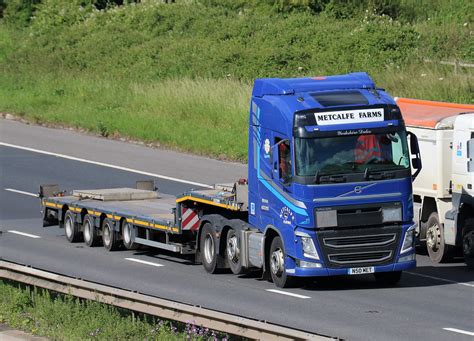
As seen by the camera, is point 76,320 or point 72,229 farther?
point 72,229

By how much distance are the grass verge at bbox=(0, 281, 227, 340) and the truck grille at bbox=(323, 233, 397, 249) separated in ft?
15.8

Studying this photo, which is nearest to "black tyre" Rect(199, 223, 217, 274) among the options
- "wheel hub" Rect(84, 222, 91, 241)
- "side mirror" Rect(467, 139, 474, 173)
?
"wheel hub" Rect(84, 222, 91, 241)

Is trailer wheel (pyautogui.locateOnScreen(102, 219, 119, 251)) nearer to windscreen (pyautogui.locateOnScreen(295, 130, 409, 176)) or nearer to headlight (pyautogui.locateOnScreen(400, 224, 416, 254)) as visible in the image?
windscreen (pyautogui.locateOnScreen(295, 130, 409, 176))

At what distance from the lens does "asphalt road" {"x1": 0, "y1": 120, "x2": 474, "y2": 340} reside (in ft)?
57.3

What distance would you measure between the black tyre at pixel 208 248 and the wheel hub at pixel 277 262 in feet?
5.45

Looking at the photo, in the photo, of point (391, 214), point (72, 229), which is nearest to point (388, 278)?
point (391, 214)

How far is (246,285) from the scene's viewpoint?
69.6 feet

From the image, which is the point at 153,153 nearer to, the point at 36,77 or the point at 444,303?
the point at 36,77

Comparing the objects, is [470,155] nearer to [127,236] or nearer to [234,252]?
[234,252]

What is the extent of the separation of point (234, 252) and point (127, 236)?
3691mm

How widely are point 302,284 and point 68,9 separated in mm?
41523

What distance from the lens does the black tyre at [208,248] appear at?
22.3 m

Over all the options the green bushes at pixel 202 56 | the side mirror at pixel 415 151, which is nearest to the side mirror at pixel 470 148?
the side mirror at pixel 415 151

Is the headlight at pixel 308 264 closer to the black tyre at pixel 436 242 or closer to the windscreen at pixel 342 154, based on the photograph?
the windscreen at pixel 342 154
